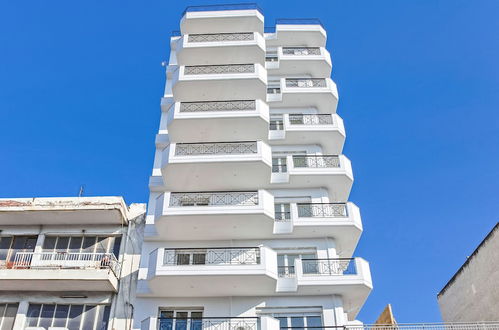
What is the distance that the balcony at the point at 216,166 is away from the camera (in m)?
22.5

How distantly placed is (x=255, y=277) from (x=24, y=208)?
11.4 metres

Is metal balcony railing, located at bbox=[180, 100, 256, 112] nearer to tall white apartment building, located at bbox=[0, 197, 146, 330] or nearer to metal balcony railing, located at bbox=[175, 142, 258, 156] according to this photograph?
metal balcony railing, located at bbox=[175, 142, 258, 156]

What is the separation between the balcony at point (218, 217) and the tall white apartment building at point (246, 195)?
0.18 ft

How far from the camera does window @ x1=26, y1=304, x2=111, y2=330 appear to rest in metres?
20.2

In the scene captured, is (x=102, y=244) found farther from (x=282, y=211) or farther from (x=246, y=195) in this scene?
(x=282, y=211)

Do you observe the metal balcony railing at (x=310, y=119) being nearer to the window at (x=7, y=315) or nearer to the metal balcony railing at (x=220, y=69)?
the metal balcony railing at (x=220, y=69)

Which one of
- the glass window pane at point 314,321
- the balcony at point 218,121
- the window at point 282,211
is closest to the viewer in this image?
Answer: the glass window pane at point 314,321

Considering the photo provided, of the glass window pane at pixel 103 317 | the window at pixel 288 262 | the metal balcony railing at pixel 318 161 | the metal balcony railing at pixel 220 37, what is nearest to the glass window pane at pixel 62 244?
the glass window pane at pixel 103 317

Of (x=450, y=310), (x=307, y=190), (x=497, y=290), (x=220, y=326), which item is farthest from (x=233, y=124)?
(x=450, y=310)

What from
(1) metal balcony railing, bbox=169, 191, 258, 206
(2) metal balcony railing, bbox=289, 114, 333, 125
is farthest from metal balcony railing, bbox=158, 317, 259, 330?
(2) metal balcony railing, bbox=289, 114, 333, 125

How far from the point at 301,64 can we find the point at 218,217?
1315cm

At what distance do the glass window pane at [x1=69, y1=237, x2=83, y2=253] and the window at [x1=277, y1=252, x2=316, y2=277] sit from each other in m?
9.53

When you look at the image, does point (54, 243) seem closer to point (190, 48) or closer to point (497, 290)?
point (190, 48)

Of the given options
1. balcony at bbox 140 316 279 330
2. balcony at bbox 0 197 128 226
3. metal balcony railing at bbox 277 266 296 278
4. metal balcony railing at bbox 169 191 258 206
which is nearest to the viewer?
balcony at bbox 140 316 279 330
